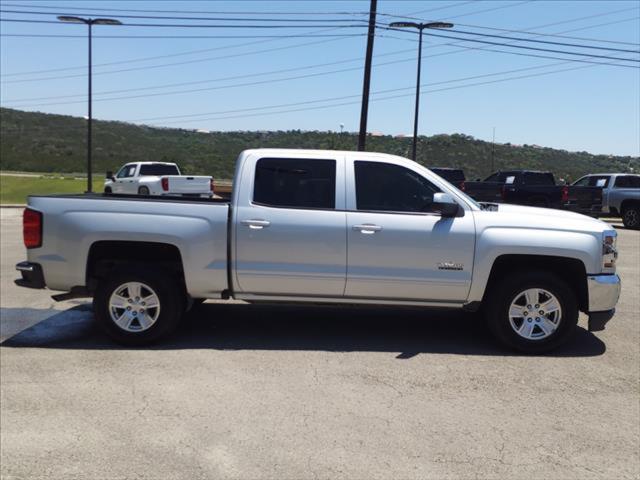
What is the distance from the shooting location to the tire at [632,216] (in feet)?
66.0

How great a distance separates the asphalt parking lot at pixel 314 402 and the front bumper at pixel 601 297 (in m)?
0.37

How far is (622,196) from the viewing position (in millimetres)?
Answer: 20375

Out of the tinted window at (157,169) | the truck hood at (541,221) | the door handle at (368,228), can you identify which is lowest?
the door handle at (368,228)

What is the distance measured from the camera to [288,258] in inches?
237

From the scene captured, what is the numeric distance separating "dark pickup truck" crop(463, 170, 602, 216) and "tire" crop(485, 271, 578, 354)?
15.4m

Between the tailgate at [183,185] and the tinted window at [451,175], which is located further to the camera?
the tinted window at [451,175]

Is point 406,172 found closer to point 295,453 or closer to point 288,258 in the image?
point 288,258

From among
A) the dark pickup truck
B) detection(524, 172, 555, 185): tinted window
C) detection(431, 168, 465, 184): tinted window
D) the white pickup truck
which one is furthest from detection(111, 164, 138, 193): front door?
detection(524, 172, 555, 185): tinted window

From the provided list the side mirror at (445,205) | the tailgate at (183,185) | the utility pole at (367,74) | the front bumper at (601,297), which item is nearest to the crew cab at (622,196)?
the utility pole at (367,74)

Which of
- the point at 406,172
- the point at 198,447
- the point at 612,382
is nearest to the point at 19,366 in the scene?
the point at 198,447

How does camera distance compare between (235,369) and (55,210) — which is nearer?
(235,369)

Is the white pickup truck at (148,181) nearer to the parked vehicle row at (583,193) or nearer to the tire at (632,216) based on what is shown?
the parked vehicle row at (583,193)

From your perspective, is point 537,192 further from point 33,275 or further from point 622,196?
point 33,275

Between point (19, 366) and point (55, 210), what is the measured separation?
1.55 meters
